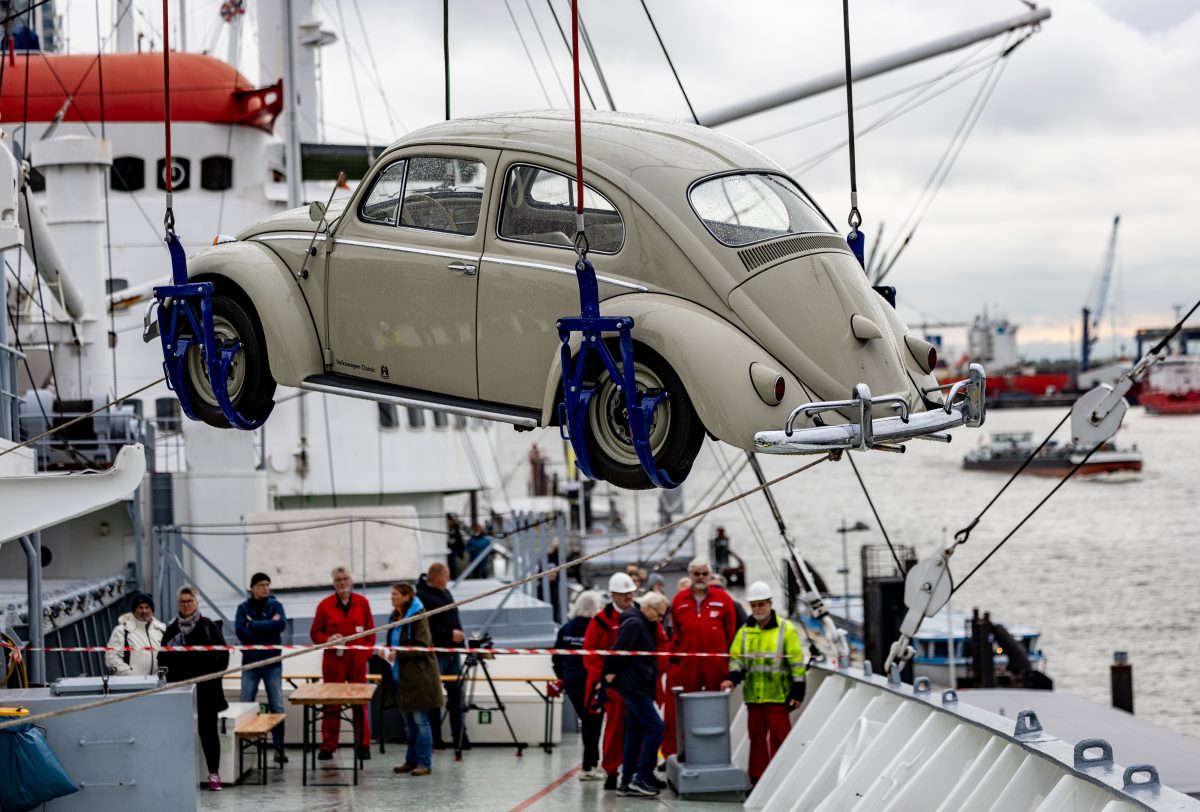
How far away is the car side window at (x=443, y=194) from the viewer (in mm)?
7441

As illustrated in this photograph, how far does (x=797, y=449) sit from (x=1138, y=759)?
9.22 m

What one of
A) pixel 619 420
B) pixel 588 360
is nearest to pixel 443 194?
pixel 588 360

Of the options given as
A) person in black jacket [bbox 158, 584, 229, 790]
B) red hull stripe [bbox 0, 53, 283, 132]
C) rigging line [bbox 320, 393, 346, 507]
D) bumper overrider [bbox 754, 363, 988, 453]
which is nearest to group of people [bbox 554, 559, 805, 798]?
person in black jacket [bbox 158, 584, 229, 790]

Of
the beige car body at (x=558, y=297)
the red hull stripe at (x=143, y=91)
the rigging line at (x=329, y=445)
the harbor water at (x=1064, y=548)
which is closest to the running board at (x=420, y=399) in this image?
the beige car body at (x=558, y=297)

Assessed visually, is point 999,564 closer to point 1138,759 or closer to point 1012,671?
point 1012,671

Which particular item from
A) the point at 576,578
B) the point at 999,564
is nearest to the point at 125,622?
the point at 576,578

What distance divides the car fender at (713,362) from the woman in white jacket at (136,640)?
8.80 meters

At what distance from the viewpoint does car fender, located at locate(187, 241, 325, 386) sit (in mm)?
7926

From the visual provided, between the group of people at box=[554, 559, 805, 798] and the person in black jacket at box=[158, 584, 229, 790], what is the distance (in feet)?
9.73

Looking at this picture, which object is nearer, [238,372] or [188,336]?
[188,336]

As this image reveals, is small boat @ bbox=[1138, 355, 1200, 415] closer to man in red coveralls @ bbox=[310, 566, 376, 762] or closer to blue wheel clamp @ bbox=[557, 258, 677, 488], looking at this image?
man in red coveralls @ bbox=[310, 566, 376, 762]

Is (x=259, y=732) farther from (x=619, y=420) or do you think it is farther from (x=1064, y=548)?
(x=1064, y=548)

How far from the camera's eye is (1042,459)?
111812 millimetres

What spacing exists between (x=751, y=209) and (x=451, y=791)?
29.4 feet
